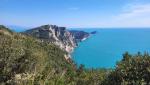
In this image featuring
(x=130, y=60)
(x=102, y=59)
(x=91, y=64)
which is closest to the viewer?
(x=130, y=60)

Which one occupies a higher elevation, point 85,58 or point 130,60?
point 130,60

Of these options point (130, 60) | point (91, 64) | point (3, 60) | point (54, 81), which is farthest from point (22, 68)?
point (91, 64)

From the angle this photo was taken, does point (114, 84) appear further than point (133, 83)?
Yes

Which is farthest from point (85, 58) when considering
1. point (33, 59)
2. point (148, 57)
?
point (148, 57)

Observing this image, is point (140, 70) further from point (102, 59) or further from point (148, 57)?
point (102, 59)

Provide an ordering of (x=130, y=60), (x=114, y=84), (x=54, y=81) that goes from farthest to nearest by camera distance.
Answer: (x=54, y=81) < (x=130, y=60) < (x=114, y=84)

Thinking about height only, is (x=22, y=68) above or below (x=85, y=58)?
above

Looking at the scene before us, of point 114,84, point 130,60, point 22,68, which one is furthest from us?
point 22,68

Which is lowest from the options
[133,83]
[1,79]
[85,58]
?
[85,58]

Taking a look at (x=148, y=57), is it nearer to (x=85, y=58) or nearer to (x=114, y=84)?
(x=114, y=84)
